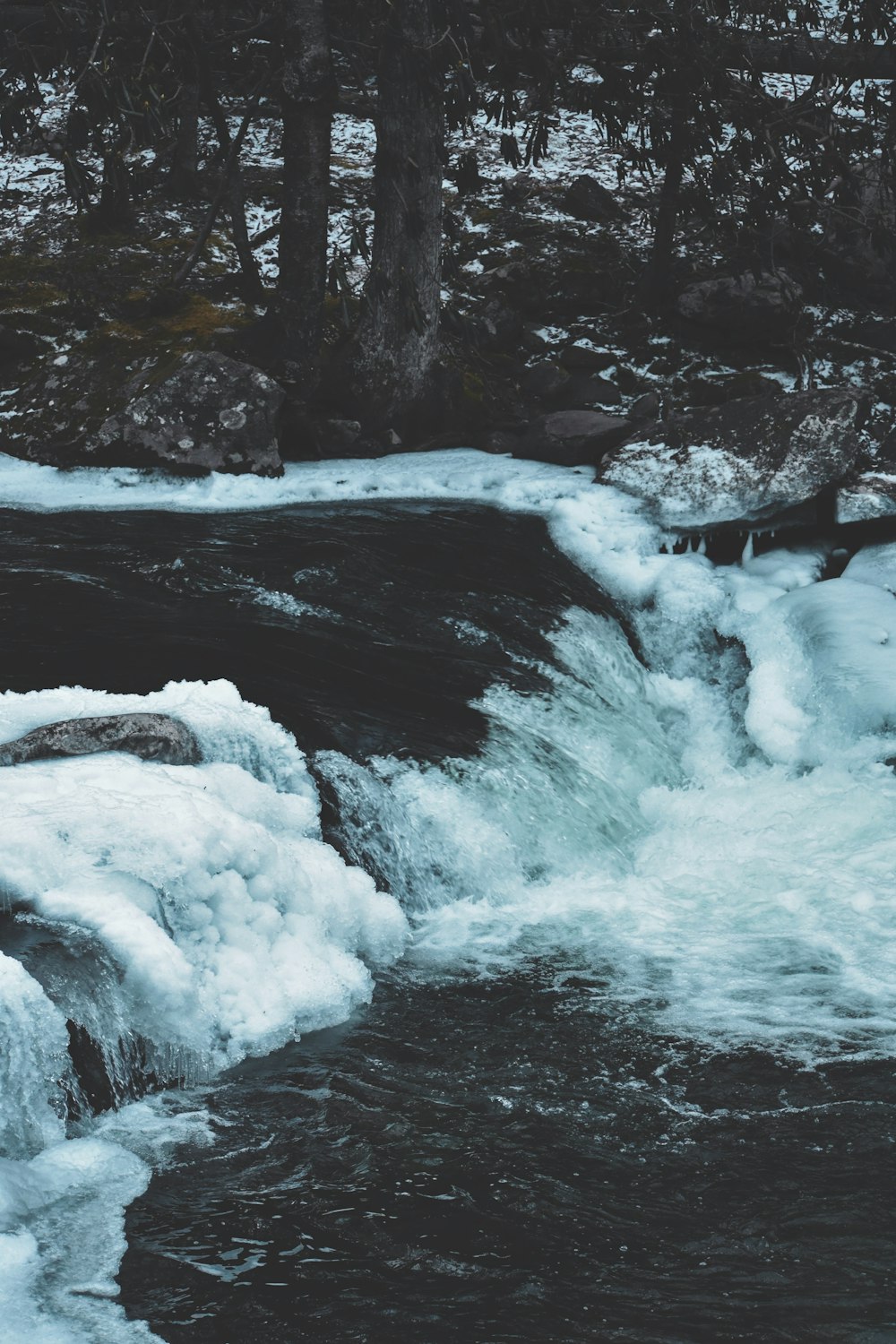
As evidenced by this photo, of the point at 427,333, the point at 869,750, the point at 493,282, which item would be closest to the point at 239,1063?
the point at 869,750

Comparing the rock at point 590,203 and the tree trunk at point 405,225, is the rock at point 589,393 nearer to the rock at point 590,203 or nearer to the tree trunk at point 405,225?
the tree trunk at point 405,225

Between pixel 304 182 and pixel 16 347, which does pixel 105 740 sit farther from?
pixel 16 347

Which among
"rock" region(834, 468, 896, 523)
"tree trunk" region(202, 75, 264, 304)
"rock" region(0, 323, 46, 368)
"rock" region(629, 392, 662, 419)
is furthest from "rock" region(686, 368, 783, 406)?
"rock" region(0, 323, 46, 368)

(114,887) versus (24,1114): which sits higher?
(114,887)

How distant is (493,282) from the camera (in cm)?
1184

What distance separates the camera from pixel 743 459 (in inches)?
340

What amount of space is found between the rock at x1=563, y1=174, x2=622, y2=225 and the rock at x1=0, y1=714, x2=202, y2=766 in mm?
9771

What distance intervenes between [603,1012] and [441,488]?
5391mm

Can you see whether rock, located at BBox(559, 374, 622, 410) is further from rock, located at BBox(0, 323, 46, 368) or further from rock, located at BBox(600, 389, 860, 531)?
rock, located at BBox(0, 323, 46, 368)

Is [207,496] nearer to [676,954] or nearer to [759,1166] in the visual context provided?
[676,954]

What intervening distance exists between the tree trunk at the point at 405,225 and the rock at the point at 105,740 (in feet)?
18.5

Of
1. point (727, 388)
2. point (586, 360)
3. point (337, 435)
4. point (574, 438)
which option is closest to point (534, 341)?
point (586, 360)

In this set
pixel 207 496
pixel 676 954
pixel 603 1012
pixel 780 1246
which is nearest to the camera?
pixel 780 1246

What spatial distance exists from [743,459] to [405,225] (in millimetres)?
3208
